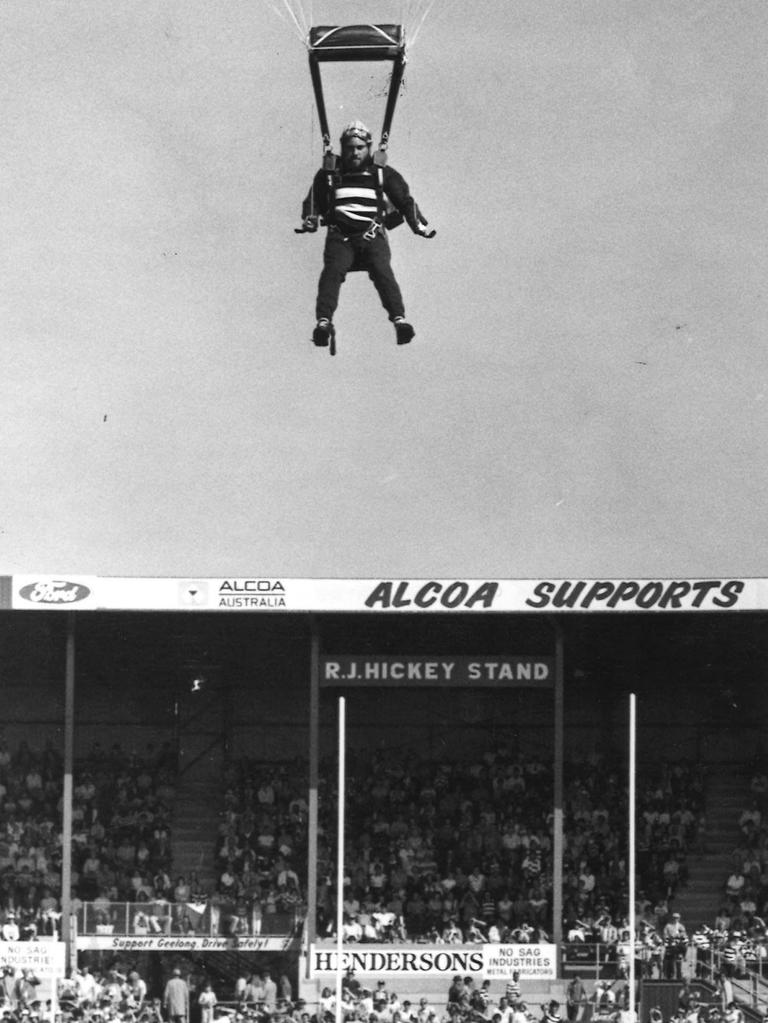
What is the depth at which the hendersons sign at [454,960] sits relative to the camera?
31844 mm

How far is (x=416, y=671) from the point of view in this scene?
34406 millimetres

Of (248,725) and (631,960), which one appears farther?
(248,725)

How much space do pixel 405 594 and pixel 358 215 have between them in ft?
44.5

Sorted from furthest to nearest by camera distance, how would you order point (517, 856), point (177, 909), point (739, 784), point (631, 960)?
point (739, 784) < point (517, 856) < point (177, 909) < point (631, 960)

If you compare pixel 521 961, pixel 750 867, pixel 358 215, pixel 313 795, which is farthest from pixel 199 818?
pixel 358 215

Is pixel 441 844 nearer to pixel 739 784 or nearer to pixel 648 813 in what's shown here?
pixel 648 813

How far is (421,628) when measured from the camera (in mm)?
36188

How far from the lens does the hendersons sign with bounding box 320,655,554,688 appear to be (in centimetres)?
3409

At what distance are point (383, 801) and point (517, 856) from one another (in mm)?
2884

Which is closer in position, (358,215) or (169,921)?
(358,215)

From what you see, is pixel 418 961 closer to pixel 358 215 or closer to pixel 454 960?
pixel 454 960

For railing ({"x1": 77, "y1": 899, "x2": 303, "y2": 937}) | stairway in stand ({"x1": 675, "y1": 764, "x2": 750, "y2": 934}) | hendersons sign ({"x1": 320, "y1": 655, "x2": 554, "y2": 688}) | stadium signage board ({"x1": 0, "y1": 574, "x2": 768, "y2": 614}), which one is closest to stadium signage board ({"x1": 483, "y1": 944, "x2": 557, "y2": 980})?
railing ({"x1": 77, "y1": 899, "x2": 303, "y2": 937})

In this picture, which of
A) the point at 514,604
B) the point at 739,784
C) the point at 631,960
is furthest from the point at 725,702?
the point at 631,960

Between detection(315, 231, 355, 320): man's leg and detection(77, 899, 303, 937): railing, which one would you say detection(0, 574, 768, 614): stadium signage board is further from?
detection(315, 231, 355, 320): man's leg
